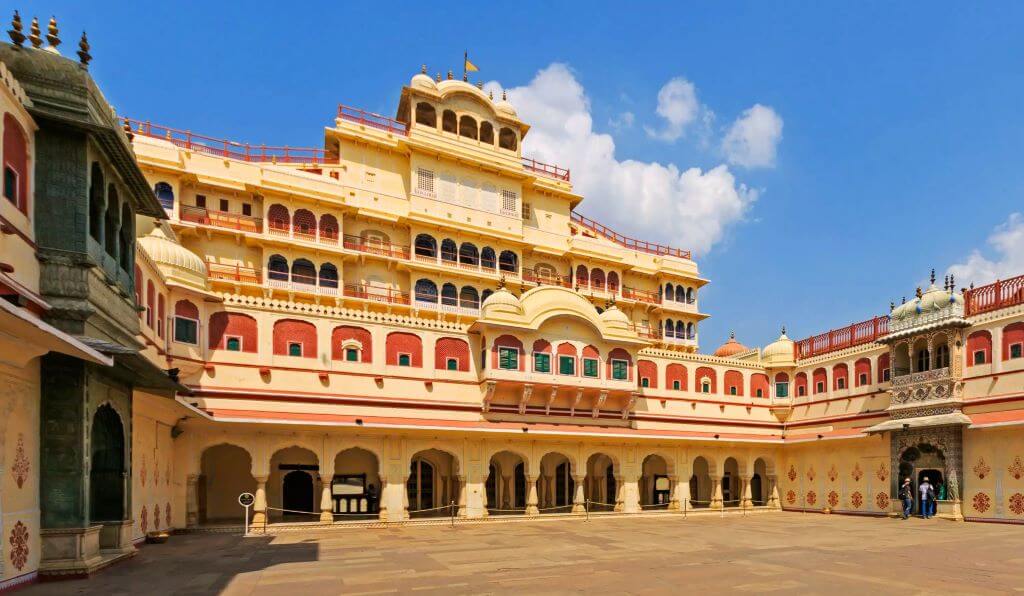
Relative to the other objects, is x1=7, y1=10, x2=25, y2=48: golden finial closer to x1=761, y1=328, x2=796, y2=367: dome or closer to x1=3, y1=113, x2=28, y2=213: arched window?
x1=3, y1=113, x2=28, y2=213: arched window

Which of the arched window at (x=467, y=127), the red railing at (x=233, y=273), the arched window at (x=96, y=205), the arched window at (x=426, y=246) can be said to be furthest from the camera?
the arched window at (x=467, y=127)

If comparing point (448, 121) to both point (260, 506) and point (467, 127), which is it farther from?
point (260, 506)

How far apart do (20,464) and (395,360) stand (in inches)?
678

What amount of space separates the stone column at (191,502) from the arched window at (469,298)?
16837 mm

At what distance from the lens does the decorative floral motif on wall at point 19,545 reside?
34.7 ft

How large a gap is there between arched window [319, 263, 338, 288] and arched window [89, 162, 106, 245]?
1856 cm

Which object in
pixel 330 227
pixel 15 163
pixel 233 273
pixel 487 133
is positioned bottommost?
pixel 15 163

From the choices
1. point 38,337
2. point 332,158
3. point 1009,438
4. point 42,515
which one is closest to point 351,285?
point 332,158

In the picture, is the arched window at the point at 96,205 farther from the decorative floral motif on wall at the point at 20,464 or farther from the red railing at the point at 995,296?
the red railing at the point at 995,296

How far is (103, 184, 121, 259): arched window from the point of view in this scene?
1415 cm

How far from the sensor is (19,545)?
1080cm

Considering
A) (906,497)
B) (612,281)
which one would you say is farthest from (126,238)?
(906,497)

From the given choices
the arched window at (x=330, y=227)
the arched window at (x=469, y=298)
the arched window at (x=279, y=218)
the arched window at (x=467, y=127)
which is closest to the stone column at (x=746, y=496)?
the arched window at (x=469, y=298)

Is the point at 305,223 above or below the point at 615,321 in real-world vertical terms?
above
